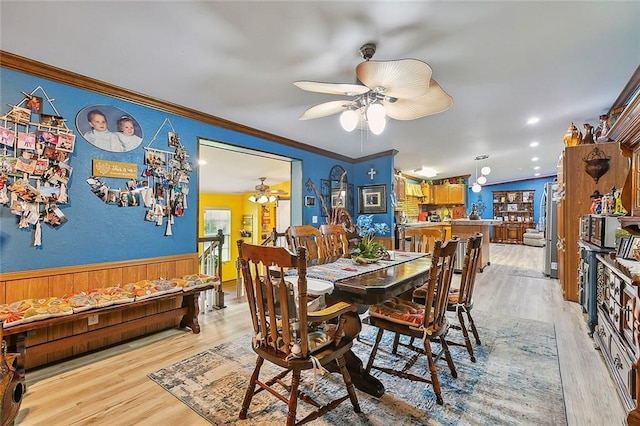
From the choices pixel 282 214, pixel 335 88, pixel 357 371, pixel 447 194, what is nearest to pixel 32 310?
pixel 357 371

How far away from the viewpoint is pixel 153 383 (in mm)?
2039

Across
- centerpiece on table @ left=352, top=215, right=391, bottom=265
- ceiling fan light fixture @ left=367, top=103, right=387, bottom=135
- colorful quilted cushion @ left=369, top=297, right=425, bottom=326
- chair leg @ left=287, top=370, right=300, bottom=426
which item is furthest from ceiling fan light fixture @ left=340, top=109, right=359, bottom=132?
chair leg @ left=287, top=370, right=300, bottom=426

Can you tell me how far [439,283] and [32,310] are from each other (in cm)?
276

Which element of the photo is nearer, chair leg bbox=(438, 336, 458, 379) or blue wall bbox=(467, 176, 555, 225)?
chair leg bbox=(438, 336, 458, 379)

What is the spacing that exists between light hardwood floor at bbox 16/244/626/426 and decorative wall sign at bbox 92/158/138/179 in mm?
1589

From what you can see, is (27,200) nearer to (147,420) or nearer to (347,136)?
(147,420)

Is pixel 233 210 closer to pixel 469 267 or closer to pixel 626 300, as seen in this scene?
pixel 469 267

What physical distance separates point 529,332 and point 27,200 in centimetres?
464

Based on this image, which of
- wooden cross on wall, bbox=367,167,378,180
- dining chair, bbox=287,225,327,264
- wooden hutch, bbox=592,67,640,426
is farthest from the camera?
wooden cross on wall, bbox=367,167,378,180

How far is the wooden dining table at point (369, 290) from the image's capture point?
5.46 ft

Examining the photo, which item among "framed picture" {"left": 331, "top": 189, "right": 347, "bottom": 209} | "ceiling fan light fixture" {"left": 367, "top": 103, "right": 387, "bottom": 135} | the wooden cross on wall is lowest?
"framed picture" {"left": 331, "top": 189, "right": 347, "bottom": 209}

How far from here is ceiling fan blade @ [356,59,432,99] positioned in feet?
5.42

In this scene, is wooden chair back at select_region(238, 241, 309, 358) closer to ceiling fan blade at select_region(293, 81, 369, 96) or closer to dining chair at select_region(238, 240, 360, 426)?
dining chair at select_region(238, 240, 360, 426)

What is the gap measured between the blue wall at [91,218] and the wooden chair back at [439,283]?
261 cm
